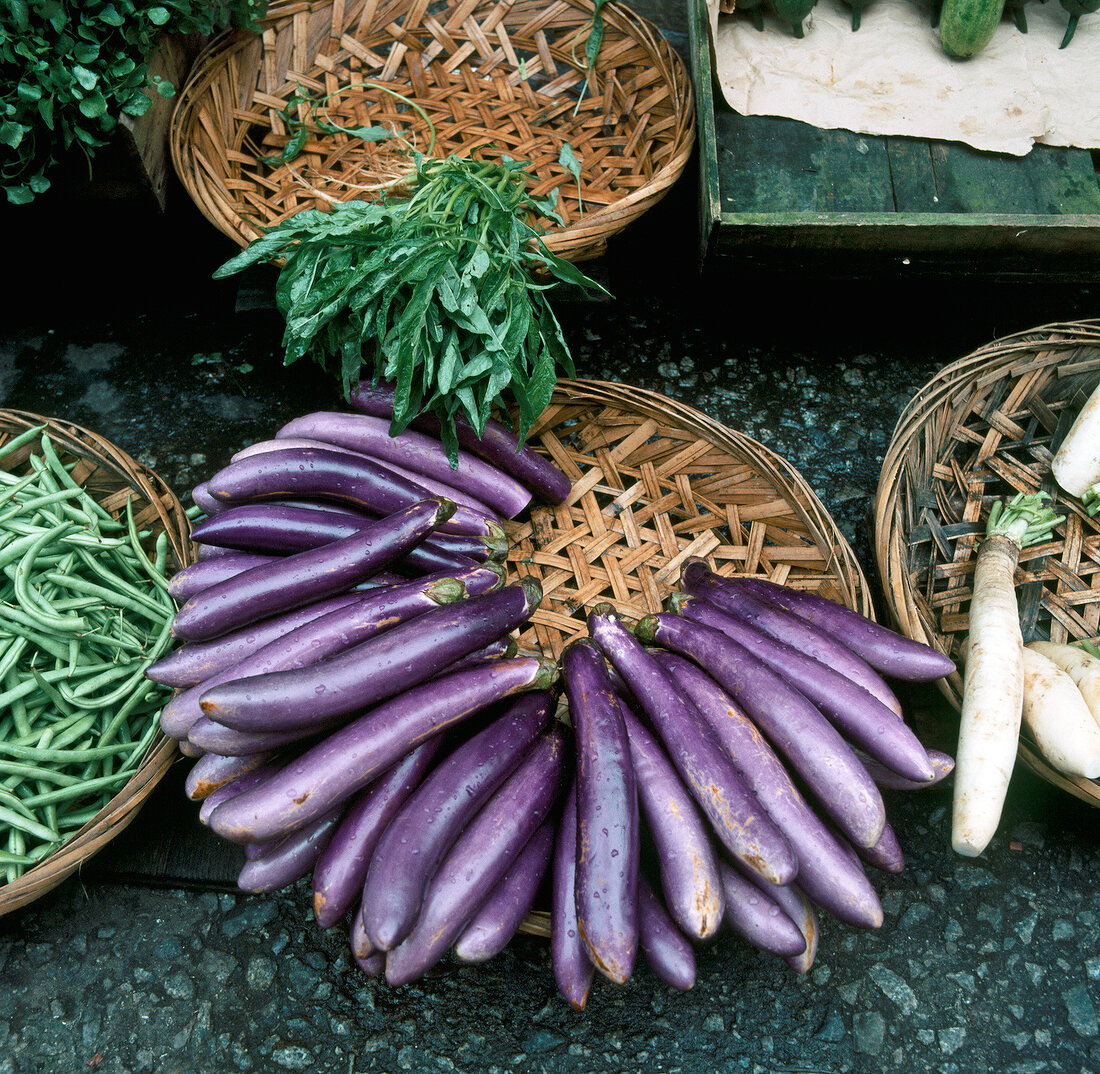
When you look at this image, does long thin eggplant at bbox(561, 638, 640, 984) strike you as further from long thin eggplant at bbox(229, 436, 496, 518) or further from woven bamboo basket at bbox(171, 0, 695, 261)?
A: woven bamboo basket at bbox(171, 0, 695, 261)

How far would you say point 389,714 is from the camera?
1.34 metres

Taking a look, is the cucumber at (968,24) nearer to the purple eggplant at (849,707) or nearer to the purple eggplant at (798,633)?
the purple eggplant at (798,633)

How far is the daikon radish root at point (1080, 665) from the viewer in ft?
5.57

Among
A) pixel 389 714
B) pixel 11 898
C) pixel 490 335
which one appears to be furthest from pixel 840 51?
pixel 11 898

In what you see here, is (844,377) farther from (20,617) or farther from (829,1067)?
(20,617)

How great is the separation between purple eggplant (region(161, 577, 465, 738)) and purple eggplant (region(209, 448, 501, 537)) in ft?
0.99

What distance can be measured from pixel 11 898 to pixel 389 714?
839mm

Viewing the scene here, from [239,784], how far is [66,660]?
623mm

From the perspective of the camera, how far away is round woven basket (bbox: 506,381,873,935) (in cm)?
204

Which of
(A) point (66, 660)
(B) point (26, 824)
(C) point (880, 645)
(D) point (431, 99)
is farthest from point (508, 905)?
(D) point (431, 99)

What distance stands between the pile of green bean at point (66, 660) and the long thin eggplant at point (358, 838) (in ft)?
1.93

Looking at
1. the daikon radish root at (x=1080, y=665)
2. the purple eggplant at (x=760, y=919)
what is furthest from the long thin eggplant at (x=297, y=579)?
the daikon radish root at (x=1080, y=665)

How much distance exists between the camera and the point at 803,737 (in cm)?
137

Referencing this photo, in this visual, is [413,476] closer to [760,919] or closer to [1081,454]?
[760,919]
